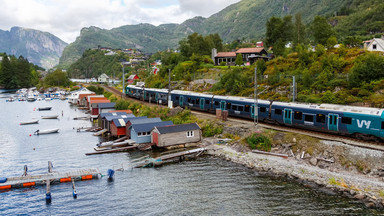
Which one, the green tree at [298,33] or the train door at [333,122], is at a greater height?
the green tree at [298,33]

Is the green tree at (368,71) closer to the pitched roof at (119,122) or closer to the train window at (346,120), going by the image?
the train window at (346,120)

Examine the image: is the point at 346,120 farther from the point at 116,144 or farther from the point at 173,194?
the point at 116,144

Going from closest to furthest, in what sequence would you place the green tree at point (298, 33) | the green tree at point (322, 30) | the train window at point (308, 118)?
the train window at point (308, 118)
the green tree at point (322, 30)
the green tree at point (298, 33)

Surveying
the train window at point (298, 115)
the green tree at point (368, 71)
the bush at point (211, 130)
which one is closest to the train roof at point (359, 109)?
the train window at point (298, 115)

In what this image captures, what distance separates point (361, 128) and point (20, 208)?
106 feet

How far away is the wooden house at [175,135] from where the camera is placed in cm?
3997

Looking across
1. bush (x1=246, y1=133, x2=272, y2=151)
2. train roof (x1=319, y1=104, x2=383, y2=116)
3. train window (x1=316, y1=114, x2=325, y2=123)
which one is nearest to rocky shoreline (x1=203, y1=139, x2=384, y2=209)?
bush (x1=246, y1=133, x2=272, y2=151)

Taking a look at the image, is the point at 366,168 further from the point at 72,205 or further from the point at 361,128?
the point at 72,205

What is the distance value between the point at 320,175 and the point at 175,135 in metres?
19.2

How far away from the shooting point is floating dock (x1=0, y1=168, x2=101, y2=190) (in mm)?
28578

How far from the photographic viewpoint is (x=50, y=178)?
29.8 m

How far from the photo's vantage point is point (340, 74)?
50781mm

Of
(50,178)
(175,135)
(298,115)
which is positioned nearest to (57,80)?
(175,135)

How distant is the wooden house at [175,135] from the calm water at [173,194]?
3897mm
